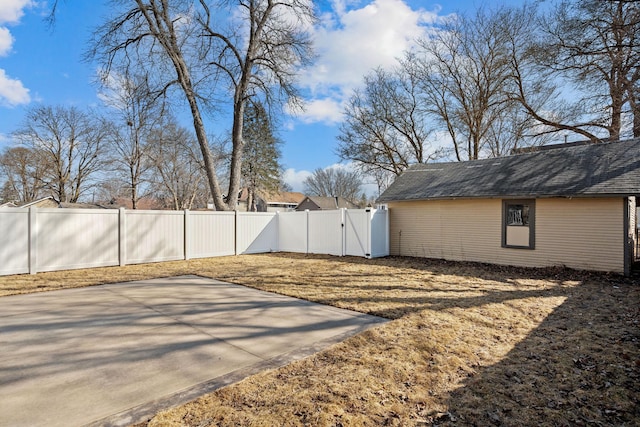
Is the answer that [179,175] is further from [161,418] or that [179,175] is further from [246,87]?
[161,418]

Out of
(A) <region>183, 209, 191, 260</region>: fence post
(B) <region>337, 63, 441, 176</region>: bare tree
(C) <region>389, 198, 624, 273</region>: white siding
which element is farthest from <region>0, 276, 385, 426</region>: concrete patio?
(B) <region>337, 63, 441, 176</region>: bare tree

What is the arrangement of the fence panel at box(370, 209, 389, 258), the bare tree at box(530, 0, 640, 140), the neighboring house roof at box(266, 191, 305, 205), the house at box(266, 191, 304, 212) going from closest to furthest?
the bare tree at box(530, 0, 640, 140), the fence panel at box(370, 209, 389, 258), the house at box(266, 191, 304, 212), the neighboring house roof at box(266, 191, 305, 205)

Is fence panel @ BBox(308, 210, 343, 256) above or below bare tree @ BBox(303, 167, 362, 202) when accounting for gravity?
below

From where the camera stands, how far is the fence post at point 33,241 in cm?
805

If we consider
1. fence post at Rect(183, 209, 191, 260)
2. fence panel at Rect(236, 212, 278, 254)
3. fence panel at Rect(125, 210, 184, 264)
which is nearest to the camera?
fence panel at Rect(125, 210, 184, 264)

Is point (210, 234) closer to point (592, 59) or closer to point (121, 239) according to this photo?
point (121, 239)

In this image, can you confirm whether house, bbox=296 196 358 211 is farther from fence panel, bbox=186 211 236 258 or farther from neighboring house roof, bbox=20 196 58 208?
fence panel, bbox=186 211 236 258

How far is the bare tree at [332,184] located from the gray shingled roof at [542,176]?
3925 centimetres

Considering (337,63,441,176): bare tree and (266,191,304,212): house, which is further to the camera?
(266,191,304,212): house

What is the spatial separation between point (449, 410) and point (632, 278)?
7821 millimetres

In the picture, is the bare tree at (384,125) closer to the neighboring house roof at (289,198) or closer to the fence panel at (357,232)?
the fence panel at (357,232)

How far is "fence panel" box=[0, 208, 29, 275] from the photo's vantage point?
7723mm

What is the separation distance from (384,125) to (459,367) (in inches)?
698

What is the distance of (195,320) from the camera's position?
451 centimetres
